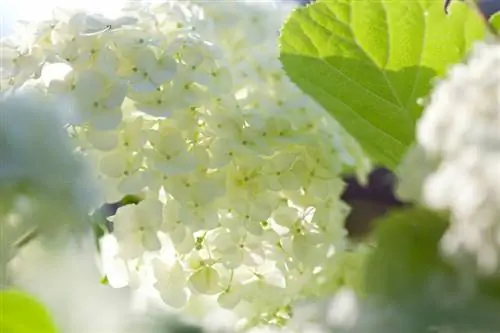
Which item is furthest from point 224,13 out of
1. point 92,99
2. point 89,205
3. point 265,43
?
point 89,205

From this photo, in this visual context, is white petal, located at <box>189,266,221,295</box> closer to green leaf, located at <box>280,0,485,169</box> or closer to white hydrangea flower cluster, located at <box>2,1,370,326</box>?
white hydrangea flower cluster, located at <box>2,1,370,326</box>

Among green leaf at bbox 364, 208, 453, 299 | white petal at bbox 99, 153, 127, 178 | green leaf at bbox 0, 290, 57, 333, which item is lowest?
green leaf at bbox 0, 290, 57, 333

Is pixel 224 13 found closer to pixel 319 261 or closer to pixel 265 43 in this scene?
pixel 265 43

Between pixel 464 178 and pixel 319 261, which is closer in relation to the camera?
pixel 464 178

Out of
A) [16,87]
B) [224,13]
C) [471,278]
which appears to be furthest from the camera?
[224,13]

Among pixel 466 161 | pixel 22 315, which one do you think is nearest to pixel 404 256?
pixel 466 161

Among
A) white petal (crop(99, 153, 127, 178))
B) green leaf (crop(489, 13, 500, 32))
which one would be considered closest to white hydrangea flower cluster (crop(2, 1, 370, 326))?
white petal (crop(99, 153, 127, 178))
